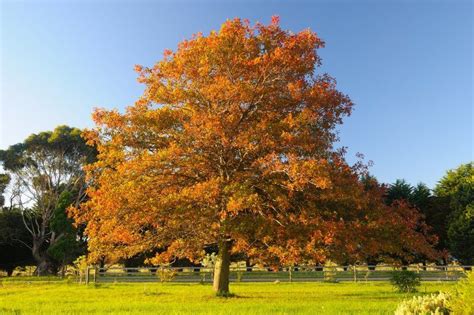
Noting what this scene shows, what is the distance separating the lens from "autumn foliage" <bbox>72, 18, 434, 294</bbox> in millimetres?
17062

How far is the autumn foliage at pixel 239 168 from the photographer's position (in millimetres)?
17062

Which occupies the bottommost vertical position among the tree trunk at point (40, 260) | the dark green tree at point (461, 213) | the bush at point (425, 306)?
the tree trunk at point (40, 260)

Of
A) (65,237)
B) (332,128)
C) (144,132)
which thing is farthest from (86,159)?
(332,128)

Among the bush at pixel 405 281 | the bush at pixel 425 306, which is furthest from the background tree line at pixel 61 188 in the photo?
the bush at pixel 425 306

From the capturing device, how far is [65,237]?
45.8 metres

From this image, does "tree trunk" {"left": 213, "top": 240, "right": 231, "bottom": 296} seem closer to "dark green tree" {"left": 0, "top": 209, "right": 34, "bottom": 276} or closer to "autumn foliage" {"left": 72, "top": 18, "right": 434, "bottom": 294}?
"autumn foliage" {"left": 72, "top": 18, "right": 434, "bottom": 294}

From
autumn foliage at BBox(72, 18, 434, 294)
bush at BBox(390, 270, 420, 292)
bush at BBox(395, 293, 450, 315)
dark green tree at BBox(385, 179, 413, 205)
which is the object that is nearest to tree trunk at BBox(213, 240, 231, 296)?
autumn foliage at BBox(72, 18, 434, 294)

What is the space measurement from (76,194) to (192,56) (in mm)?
39901

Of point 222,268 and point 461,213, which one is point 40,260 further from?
point 461,213

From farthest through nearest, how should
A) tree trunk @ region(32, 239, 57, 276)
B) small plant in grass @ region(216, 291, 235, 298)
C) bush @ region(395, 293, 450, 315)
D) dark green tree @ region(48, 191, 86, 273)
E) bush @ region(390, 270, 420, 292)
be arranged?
1. tree trunk @ region(32, 239, 57, 276)
2. dark green tree @ region(48, 191, 86, 273)
3. bush @ region(390, 270, 420, 292)
4. small plant in grass @ region(216, 291, 235, 298)
5. bush @ region(395, 293, 450, 315)

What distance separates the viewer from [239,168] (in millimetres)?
19375

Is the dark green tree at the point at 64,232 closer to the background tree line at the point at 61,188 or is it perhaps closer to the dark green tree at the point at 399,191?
the background tree line at the point at 61,188

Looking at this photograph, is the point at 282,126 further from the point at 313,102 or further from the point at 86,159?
the point at 86,159

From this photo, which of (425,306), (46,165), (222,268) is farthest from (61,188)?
(425,306)
